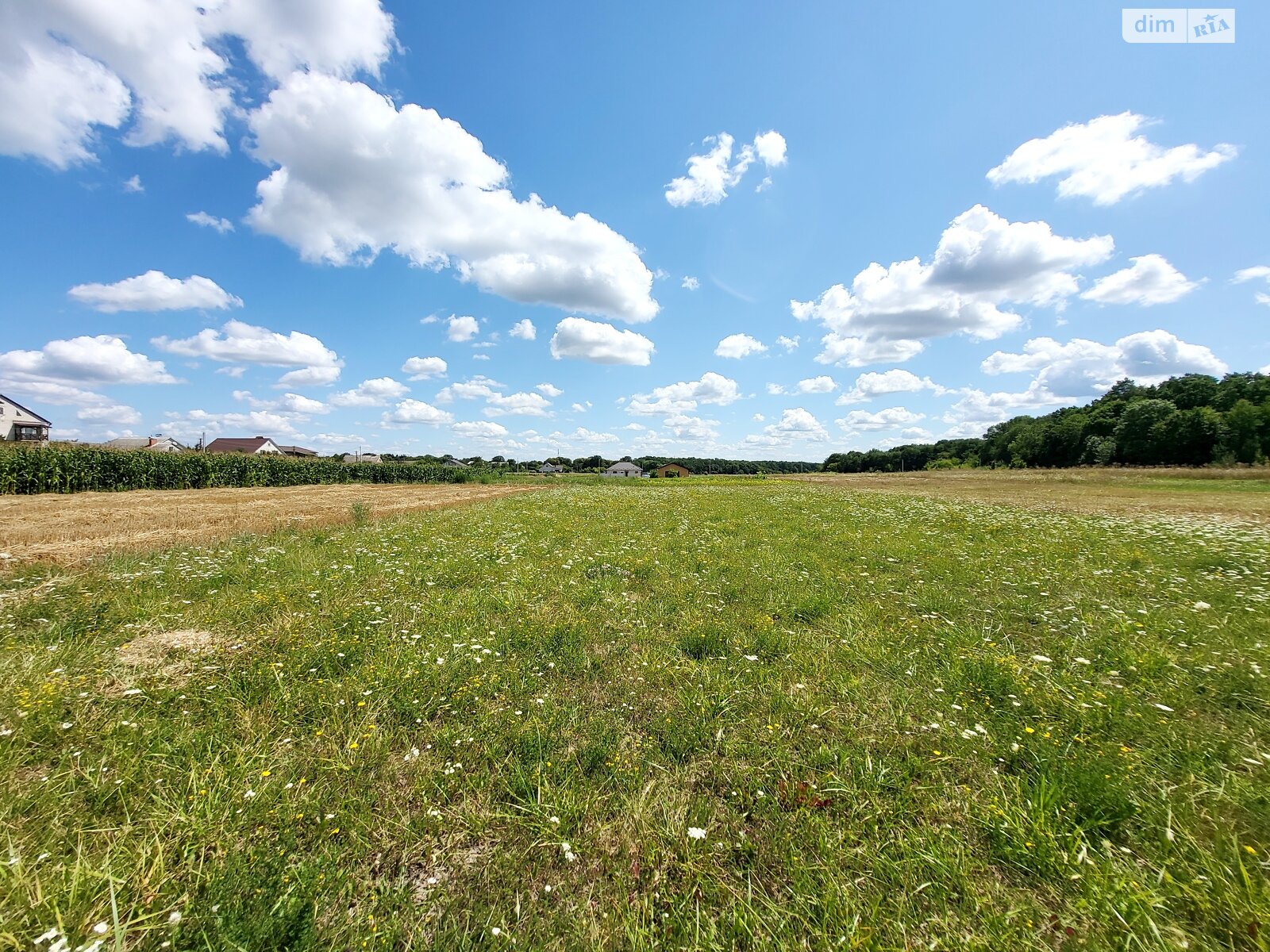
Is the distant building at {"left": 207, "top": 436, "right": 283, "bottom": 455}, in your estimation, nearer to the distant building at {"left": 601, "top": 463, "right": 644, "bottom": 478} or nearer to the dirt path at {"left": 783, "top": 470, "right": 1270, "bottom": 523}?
the distant building at {"left": 601, "top": 463, "right": 644, "bottom": 478}

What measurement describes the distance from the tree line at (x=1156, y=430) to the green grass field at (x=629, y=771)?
9573 cm

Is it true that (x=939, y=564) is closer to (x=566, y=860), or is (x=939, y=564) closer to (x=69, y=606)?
(x=566, y=860)

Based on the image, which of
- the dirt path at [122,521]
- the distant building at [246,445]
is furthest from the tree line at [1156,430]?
the distant building at [246,445]

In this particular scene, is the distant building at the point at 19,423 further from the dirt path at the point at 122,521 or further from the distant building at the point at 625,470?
the distant building at the point at 625,470

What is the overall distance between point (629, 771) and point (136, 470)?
194 ft

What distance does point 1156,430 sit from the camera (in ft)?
244

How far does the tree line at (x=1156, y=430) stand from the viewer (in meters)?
64.8

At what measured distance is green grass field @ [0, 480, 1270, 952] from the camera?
2.41 meters

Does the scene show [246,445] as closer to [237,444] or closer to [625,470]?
[237,444]

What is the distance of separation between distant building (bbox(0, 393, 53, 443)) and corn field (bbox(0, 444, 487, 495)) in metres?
58.8

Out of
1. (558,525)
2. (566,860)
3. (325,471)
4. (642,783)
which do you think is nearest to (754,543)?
(558,525)

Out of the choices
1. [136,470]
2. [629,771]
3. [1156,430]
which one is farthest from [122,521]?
[1156,430]

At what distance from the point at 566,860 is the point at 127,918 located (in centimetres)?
226

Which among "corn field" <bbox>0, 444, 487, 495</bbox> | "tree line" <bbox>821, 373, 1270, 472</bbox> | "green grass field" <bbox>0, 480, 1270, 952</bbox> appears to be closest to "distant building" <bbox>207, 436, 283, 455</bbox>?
"corn field" <bbox>0, 444, 487, 495</bbox>
